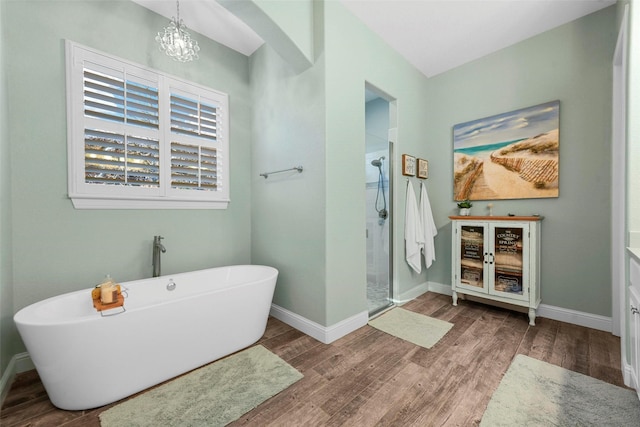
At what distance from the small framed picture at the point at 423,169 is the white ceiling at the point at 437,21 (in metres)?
1.21

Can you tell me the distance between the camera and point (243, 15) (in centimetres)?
183

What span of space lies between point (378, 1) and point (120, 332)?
302 cm

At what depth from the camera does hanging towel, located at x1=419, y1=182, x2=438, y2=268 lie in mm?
3055

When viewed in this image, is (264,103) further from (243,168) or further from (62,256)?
(62,256)

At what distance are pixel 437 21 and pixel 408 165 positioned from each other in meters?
1.37

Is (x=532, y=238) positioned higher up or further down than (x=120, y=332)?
higher up

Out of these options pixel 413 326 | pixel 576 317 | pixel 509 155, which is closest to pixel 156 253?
pixel 413 326

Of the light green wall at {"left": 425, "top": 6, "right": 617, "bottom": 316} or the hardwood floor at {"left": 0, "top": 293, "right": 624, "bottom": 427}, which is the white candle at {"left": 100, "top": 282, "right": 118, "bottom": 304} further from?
the light green wall at {"left": 425, "top": 6, "right": 617, "bottom": 316}

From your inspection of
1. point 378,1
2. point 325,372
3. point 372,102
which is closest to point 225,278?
point 325,372

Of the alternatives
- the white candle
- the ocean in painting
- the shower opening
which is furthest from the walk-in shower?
the white candle

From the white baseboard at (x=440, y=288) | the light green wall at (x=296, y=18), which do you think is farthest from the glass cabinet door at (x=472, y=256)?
the light green wall at (x=296, y=18)

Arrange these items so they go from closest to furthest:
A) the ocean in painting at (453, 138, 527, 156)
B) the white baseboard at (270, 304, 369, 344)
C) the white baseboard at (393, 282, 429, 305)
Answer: the white baseboard at (270, 304, 369, 344), the ocean in painting at (453, 138, 527, 156), the white baseboard at (393, 282, 429, 305)

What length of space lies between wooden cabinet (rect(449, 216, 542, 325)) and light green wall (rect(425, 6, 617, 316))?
0.74 feet

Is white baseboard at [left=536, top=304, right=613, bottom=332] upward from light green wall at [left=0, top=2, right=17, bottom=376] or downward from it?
downward
